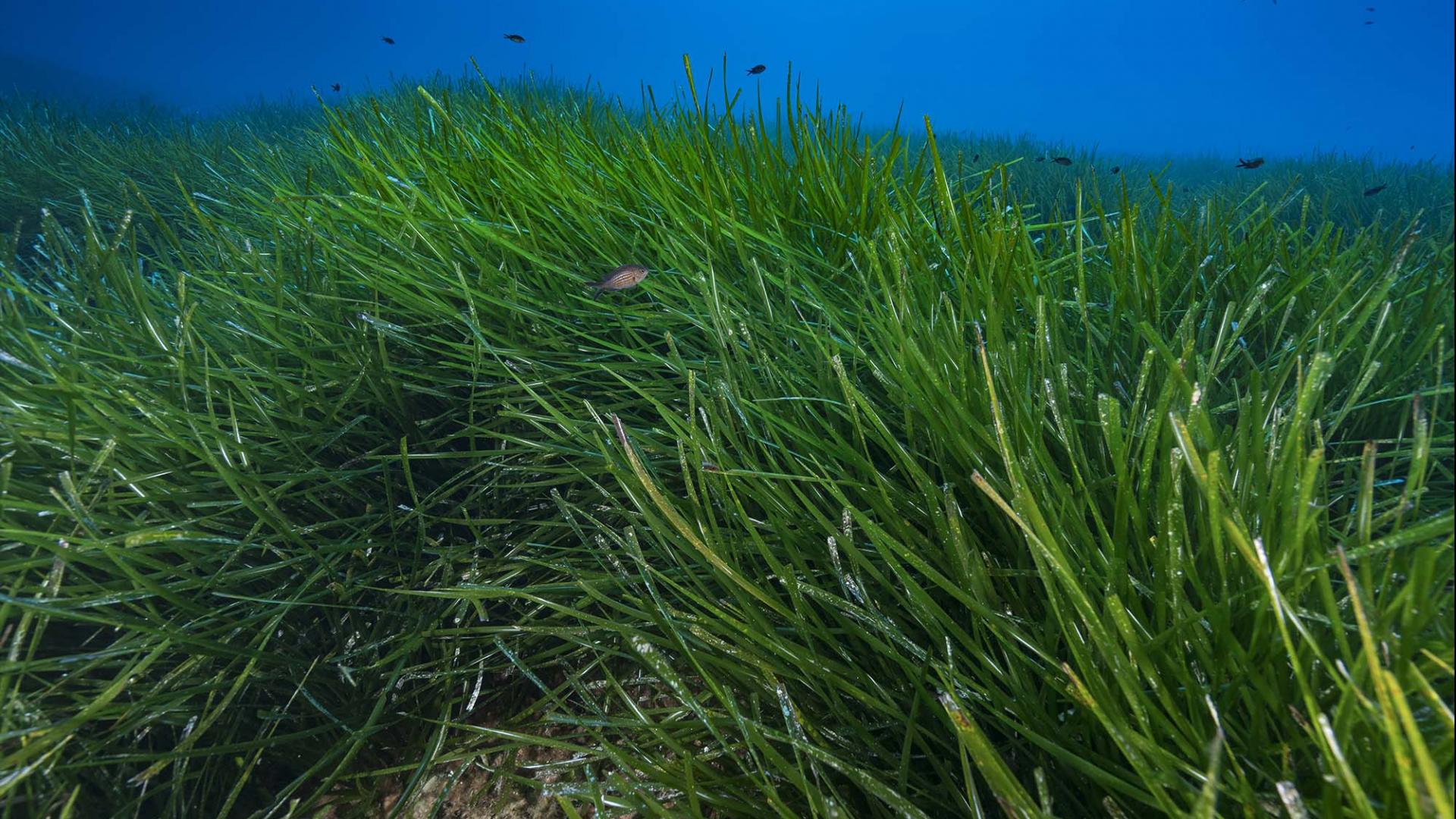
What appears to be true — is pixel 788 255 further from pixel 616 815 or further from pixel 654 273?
pixel 616 815

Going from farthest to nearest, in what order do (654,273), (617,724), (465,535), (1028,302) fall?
(654,273)
(465,535)
(1028,302)
(617,724)

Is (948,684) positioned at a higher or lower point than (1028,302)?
lower

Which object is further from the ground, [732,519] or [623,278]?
[623,278]

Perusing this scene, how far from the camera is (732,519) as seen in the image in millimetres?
898

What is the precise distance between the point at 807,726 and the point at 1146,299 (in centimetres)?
87

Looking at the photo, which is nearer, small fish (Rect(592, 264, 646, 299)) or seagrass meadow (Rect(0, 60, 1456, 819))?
seagrass meadow (Rect(0, 60, 1456, 819))

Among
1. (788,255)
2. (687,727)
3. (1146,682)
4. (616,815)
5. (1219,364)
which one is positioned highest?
(788,255)

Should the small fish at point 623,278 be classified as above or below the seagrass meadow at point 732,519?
above

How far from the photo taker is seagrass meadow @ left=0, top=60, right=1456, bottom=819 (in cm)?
57

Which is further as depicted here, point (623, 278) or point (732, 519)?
point (623, 278)

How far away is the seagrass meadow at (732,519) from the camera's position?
1.88 ft

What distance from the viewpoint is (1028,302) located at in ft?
3.68

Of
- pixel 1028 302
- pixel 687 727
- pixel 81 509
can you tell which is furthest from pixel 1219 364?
pixel 81 509

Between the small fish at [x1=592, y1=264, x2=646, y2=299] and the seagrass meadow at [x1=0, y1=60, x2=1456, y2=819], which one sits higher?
the small fish at [x1=592, y1=264, x2=646, y2=299]
